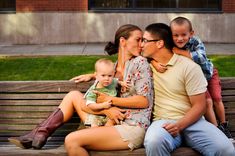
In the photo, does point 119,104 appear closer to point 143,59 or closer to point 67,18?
point 143,59

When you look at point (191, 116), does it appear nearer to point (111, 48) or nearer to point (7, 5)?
point (111, 48)

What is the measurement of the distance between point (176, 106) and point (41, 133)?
4.01ft

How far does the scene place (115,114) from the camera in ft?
16.0

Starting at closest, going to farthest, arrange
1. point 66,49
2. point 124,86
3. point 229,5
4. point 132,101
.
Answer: point 132,101 → point 124,86 → point 66,49 → point 229,5

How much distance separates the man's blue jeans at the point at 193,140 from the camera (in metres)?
4.55

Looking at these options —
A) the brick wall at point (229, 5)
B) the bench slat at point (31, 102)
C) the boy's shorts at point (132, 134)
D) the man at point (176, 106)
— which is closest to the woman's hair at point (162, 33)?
the man at point (176, 106)

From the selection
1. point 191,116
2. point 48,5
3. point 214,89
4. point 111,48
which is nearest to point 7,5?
point 48,5

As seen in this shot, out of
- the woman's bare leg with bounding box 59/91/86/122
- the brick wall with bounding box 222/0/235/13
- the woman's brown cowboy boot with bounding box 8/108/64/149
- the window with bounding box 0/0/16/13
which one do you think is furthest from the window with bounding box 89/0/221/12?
the woman's brown cowboy boot with bounding box 8/108/64/149

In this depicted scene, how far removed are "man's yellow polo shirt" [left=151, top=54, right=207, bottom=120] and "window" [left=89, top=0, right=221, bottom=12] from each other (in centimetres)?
1183

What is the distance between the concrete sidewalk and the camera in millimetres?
13914

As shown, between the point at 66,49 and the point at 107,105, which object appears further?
the point at 66,49

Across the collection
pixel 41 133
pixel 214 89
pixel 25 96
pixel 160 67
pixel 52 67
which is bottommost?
pixel 52 67

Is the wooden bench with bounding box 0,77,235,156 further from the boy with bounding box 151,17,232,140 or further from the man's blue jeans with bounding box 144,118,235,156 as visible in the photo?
the man's blue jeans with bounding box 144,118,235,156

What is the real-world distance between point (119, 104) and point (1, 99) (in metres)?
1.36
